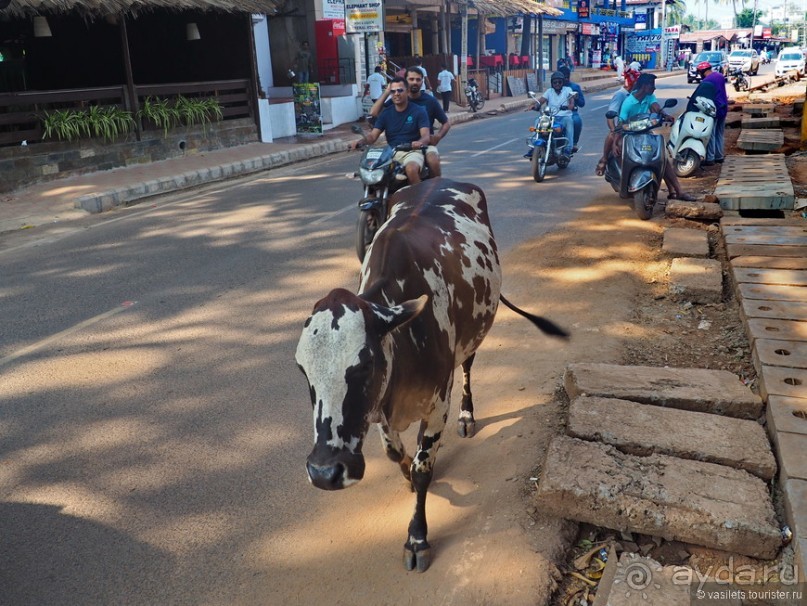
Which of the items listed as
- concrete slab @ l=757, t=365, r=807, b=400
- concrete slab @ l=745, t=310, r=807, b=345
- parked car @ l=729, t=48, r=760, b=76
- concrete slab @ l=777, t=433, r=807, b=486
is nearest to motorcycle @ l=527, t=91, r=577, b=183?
concrete slab @ l=745, t=310, r=807, b=345

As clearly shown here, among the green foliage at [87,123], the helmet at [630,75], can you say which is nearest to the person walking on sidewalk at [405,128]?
the helmet at [630,75]

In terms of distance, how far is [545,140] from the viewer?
37.1 ft

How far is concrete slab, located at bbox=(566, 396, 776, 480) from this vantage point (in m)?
3.30

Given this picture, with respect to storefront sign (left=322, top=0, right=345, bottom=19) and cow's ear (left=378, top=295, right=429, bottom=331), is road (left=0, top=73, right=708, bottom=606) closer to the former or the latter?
cow's ear (left=378, top=295, right=429, bottom=331)

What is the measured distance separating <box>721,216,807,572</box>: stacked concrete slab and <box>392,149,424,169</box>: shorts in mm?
3035

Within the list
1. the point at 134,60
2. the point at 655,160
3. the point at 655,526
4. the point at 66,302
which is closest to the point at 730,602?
the point at 655,526

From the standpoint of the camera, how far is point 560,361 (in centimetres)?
493

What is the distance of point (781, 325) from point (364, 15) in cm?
1813

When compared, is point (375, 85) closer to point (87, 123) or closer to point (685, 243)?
point (87, 123)

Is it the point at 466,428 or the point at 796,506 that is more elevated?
the point at 796,506

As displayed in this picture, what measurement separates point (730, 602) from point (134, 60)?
20.1 meters

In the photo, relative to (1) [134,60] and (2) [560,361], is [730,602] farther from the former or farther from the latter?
(1) [134,60]

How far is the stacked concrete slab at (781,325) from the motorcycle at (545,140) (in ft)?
13.0

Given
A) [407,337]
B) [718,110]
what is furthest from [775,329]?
[718,110]
